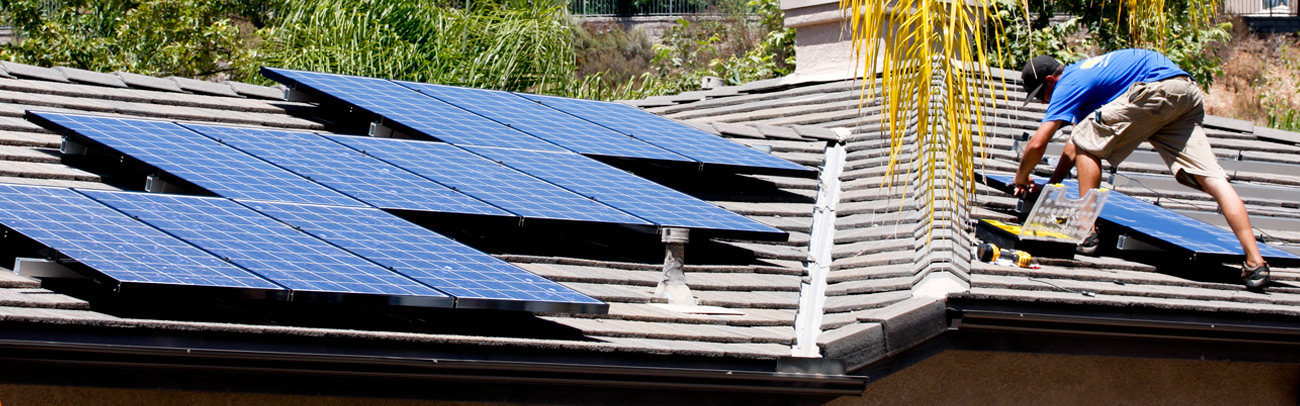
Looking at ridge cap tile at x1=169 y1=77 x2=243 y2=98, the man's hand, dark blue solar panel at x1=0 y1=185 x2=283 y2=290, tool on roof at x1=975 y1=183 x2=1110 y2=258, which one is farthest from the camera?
ridge cap tile at x1=169 y1=77 x2=243 y2=98

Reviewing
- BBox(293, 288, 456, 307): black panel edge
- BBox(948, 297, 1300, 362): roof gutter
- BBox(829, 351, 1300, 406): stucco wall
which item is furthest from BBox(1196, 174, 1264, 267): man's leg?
BBox(293, 288, 456, 307): black panel edge

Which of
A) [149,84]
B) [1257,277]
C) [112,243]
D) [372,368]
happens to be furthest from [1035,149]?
[149,84]

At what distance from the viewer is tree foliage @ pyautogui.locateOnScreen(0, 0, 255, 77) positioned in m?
25.5

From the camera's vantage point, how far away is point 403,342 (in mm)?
5711

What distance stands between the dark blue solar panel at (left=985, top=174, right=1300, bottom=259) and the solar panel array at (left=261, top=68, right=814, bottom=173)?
2.10 meters

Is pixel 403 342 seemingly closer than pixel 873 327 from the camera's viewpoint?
Yes

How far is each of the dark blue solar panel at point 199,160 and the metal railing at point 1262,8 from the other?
122ft

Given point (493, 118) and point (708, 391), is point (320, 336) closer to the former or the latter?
point (708, 391)

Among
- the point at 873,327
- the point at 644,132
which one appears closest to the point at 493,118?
the point at 644,132

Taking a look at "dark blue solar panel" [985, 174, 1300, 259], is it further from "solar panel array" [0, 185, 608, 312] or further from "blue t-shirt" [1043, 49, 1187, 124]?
"solar panel array" [0, 185, 608, 312]

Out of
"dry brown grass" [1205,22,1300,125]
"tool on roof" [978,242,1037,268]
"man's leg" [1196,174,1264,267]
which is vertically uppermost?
"man's leg" [1196,174,1264,267]

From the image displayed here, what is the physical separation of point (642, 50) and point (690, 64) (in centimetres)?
942

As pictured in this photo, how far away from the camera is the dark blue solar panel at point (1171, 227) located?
9086mm

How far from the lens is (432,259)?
22.3 feet
